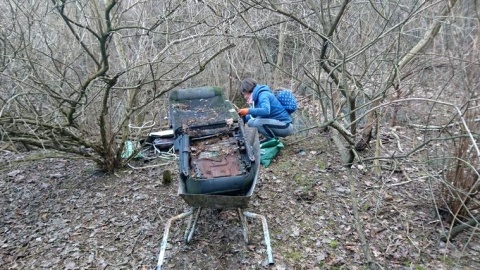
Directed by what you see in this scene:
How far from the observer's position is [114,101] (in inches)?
269

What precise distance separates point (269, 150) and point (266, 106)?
25.9 inches

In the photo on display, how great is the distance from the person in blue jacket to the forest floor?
55 centimetres

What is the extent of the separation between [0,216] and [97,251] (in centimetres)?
151

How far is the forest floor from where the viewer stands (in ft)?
13.1

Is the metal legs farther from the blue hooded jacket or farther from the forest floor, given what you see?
the blue hooded jacket

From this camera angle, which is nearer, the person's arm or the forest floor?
the forest floor

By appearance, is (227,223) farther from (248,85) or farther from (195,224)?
(248,85)

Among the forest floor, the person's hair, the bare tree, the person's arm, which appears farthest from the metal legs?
the person's hair

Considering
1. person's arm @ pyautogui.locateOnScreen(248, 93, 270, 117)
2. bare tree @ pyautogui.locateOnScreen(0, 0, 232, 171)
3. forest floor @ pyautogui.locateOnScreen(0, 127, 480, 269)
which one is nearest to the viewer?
forest floor @ pyautogui.locateOnScreen(0, 127, 480, 269)

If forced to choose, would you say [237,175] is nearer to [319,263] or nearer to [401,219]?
[319,263]

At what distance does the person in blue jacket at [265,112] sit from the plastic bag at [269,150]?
119mm

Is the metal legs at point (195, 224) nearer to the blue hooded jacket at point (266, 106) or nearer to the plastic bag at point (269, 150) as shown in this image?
the plastic bag at point (269, 150)

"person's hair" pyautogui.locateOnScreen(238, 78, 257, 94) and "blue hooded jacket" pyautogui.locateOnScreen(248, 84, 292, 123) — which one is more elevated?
"person's hair" pyautogui.locateOnScreen(238, 78, 257, 94)

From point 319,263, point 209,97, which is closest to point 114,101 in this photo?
point 209,97
